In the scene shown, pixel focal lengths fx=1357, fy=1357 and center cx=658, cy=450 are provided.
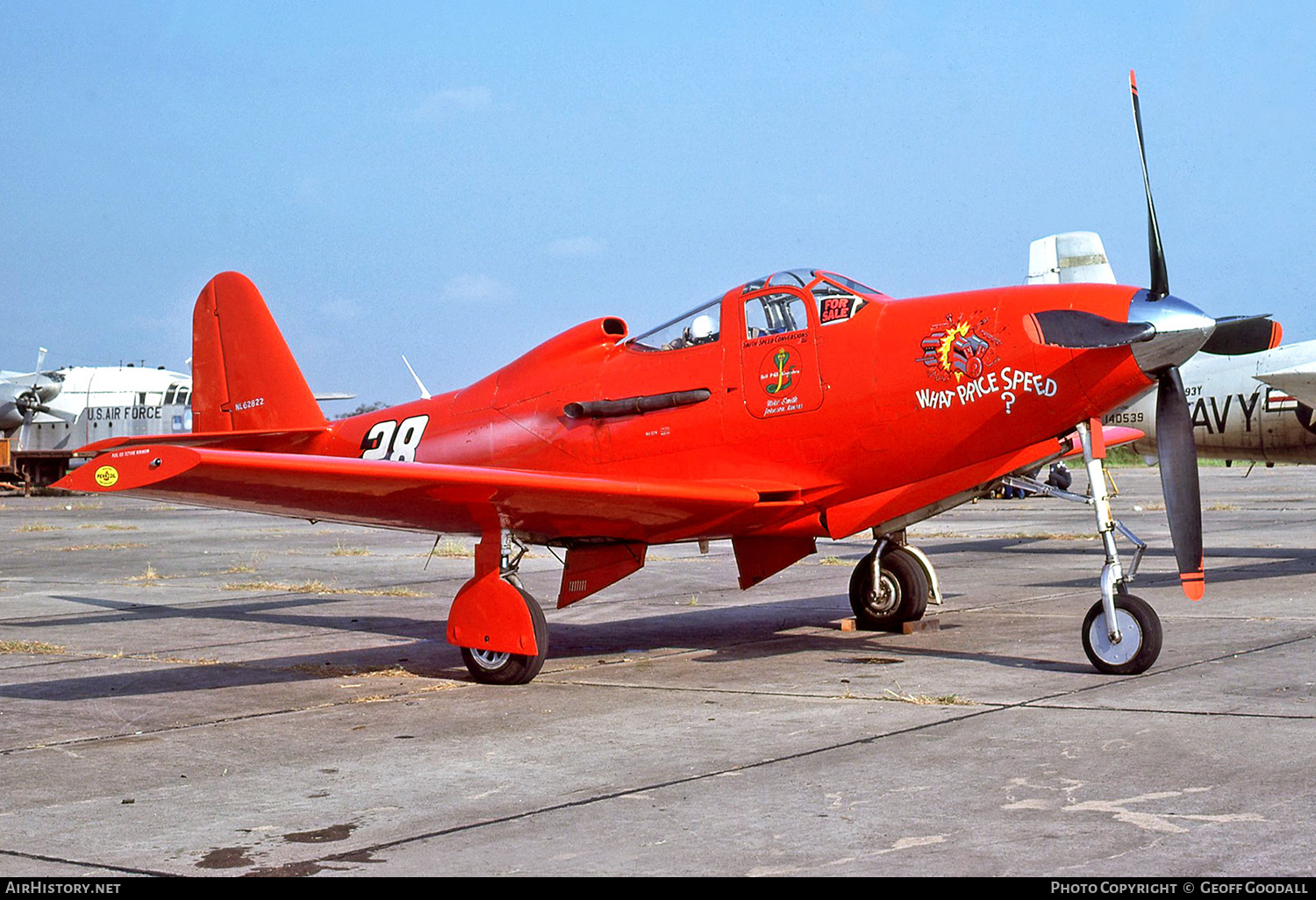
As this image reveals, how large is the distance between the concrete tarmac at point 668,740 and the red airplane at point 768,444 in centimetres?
66

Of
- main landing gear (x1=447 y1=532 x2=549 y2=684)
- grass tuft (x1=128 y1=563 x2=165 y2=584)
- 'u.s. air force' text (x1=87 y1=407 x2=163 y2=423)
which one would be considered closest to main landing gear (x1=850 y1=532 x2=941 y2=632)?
main landing gear (x1=447 y1=532 x2=549 y2=684)

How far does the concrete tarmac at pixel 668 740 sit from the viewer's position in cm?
439

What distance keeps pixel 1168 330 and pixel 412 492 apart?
430 centimetres

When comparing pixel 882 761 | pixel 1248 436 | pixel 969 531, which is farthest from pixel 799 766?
pixel 969 531

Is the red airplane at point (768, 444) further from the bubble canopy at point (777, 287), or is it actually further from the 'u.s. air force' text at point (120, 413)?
the 'u.s. air force' text at point (120, 413)

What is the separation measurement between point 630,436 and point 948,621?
3326mm

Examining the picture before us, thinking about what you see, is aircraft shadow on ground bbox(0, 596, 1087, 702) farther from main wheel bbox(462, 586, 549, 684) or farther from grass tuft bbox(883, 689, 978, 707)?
grass tuft bbox(883, 689, 978, 707)

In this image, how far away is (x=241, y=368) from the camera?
38.4 ft

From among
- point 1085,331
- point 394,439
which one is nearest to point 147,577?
point 394,439

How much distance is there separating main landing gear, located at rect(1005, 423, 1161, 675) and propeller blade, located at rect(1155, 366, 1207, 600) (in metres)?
0.27

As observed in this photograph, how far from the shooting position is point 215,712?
7477 mm

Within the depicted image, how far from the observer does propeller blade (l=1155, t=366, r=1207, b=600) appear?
25.7ft

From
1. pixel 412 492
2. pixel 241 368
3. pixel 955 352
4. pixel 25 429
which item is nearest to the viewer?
pixel 412 492

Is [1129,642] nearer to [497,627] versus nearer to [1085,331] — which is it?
[1085,331]
